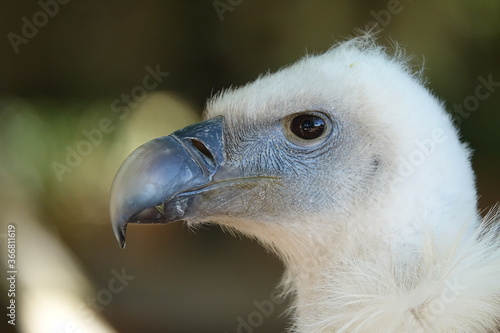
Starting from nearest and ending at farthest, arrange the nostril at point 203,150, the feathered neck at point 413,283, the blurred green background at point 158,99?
the feathered neck at point 413,283 → the nostril at point 203,150 → the blurred green background at point 158,99

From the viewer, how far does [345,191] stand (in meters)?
1.41

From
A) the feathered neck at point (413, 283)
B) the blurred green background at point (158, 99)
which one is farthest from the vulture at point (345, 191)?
the blurred green background at point (158, 99)

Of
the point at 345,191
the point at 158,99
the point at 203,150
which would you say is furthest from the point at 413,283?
the point at 158,99

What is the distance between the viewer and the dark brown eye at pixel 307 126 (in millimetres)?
1479

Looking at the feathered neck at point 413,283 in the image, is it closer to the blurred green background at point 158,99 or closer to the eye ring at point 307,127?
the eye ring at point 307,127

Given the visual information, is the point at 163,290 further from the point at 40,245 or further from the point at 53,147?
the point at 53,147

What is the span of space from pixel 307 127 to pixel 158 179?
0.41 m

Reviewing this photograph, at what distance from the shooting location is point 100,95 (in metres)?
4.55

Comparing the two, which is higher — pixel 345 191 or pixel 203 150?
pixel 203 150

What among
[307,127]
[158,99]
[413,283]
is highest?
[158,99]

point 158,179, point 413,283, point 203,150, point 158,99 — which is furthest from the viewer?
point 158,99

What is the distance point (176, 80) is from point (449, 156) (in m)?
3.56

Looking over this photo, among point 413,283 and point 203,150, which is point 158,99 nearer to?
point 203,150

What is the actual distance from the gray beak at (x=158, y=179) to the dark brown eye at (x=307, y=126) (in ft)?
0.75
